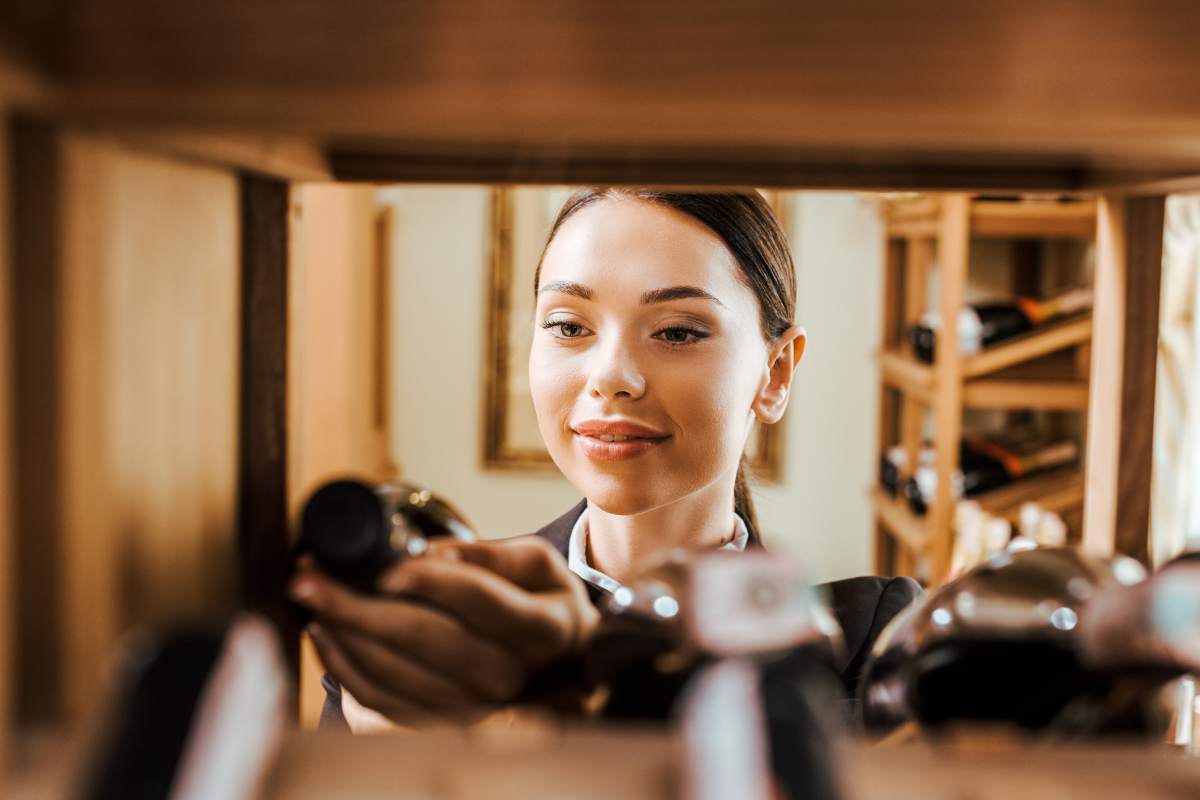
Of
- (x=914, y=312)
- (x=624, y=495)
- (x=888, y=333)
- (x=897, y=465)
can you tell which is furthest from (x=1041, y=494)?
(x=624, y=495)

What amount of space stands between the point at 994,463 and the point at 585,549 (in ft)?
4.66

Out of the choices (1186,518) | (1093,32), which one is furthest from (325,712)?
(1186,518)

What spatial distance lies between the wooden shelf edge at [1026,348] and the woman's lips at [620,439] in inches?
54.0

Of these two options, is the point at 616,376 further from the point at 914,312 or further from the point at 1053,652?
the point at 914,312

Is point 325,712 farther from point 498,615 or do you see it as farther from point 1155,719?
point 1155,719

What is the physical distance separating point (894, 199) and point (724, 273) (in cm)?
166

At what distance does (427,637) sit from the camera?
0.49m

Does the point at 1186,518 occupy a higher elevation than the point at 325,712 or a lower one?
higher

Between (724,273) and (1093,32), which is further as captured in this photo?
(724,273)

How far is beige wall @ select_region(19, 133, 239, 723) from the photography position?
406 millimetres

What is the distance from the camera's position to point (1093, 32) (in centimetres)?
38

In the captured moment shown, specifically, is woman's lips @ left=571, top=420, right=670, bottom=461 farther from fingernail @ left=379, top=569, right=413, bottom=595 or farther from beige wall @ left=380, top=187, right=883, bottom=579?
beige wall @ left=380, top=187, right=883, bottom=579

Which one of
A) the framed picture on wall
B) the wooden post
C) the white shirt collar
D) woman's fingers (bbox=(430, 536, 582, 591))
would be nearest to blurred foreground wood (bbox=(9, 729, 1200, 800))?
woman's fingers (bbox=(430, 536, 582, 591))

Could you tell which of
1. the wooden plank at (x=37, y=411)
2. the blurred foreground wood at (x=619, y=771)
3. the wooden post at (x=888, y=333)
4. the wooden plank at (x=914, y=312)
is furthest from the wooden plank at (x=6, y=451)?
the wooden post at (x=888, y=333)
